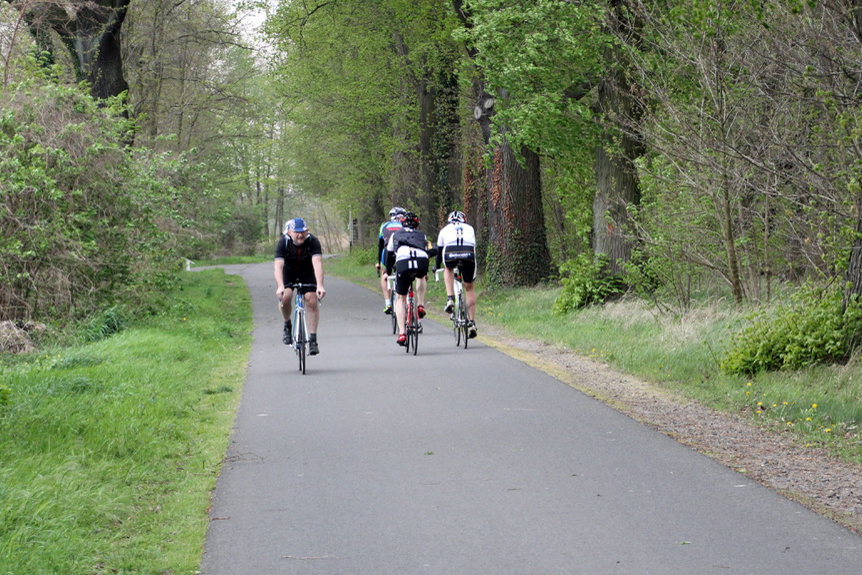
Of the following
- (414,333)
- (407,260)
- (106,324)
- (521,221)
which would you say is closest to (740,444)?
(414,333)

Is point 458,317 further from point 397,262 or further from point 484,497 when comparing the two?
point 484,497

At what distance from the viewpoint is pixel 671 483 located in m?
7.11

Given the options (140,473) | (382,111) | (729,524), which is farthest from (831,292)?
(382,111)

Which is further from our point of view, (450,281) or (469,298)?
(450,281)

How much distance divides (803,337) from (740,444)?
2.87m

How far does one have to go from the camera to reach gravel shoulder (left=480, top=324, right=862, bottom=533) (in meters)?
6.81

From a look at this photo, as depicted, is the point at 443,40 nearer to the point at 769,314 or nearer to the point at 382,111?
the point at 382,111

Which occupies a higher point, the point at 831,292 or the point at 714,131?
the point at 714,131

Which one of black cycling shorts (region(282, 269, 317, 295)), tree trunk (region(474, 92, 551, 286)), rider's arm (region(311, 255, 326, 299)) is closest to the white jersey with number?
black cycling shorts (region(282, 269, 317, 295))

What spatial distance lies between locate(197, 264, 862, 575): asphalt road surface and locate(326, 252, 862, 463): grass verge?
1.32 meters

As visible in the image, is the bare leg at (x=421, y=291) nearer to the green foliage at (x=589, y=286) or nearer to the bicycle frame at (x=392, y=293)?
the bicycle frame at (x=392, y=293)

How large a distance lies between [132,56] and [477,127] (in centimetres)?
1039

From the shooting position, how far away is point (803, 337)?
36.2ft

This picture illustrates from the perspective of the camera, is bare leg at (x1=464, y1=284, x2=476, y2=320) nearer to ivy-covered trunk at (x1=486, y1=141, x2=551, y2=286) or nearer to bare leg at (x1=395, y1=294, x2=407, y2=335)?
bare leg at (x1=395, y1=294, x2=407, y2=335)
